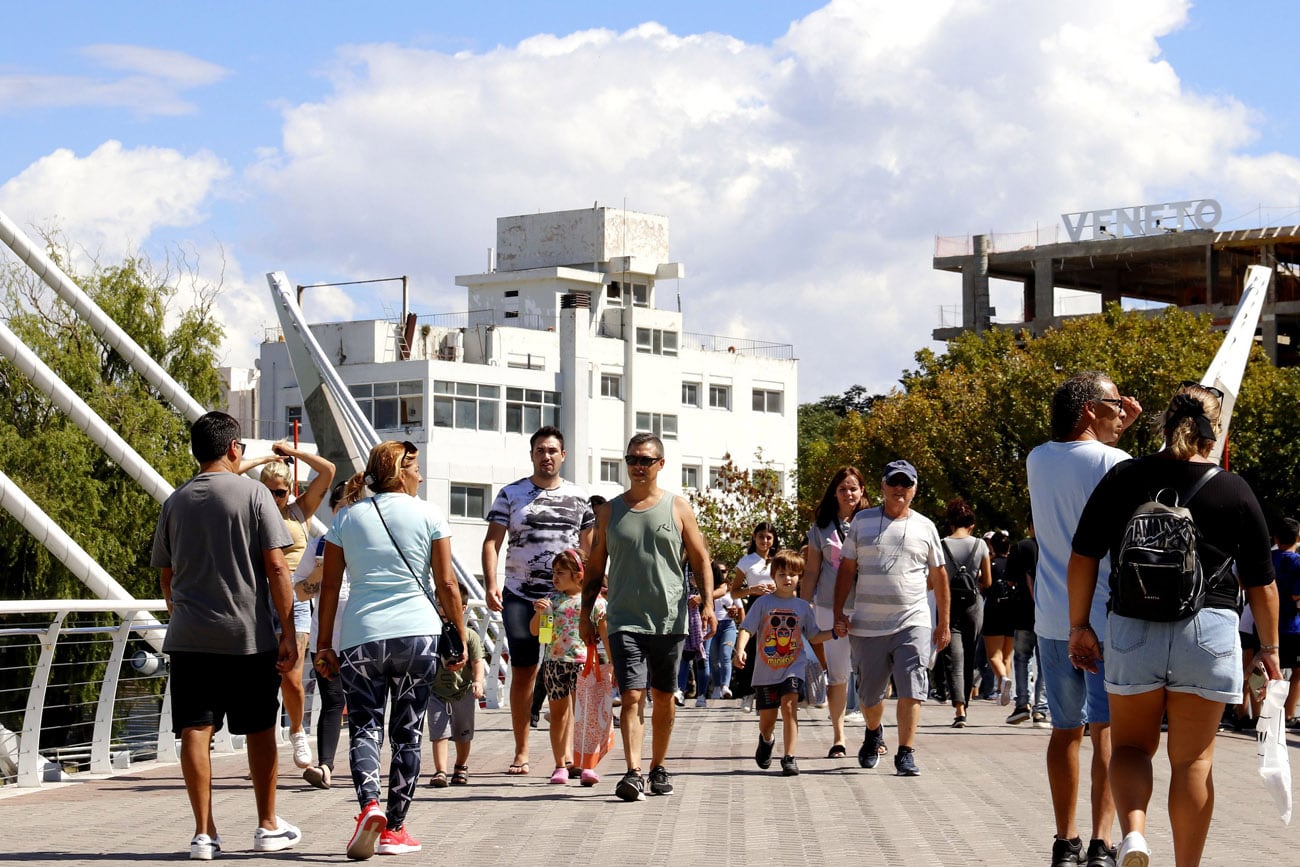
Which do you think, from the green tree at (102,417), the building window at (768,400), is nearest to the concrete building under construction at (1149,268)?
the building window at (768,400)

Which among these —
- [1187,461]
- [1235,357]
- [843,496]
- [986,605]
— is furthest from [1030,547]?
[1187,461]

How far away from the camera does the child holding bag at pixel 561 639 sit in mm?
11688

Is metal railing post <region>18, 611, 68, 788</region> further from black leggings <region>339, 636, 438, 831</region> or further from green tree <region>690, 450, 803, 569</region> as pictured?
green tree <region>690, 450, 803, 569</region>

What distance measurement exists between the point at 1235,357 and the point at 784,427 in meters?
69.4

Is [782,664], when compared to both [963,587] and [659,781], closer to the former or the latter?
[659,781]

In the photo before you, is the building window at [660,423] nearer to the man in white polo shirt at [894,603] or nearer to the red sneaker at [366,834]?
the man in white polo shirt at [894,603]

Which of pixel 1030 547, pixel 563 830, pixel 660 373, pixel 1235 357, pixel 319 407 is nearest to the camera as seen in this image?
pixel 563 830

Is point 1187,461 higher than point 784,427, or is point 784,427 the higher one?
point 784,427

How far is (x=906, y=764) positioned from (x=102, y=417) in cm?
2988

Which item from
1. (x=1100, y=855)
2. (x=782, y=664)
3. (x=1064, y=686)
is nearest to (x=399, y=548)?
(x=1064, y=686)

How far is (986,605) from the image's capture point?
18828mm

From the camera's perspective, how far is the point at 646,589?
10.7m

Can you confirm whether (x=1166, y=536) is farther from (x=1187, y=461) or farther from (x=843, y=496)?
(x=843, y=496)

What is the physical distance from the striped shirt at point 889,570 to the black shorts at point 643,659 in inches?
74.5
